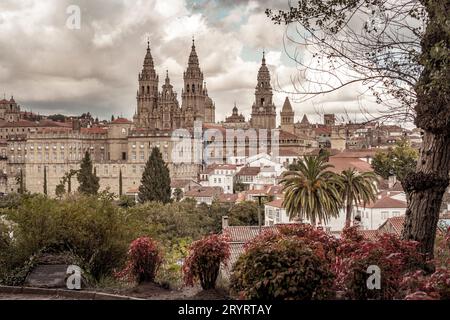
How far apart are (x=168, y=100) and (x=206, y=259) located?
3715 inches

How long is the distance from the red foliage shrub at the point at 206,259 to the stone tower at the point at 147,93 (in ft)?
307

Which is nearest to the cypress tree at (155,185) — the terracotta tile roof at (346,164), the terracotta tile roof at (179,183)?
the terracotta tile roof at (179,183)

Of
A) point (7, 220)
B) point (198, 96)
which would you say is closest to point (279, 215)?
point (7, 220)

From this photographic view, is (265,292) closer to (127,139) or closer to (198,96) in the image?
(127,139)

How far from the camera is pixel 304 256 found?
6.66m

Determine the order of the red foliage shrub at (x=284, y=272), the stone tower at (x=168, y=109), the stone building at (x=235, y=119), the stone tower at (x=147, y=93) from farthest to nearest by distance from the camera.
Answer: the stone building at (x=235, y=119) < the stone tower at (x=147, y=93) < the stone tower at (x=168, y=109) < the red foliage shrub at (x=284, y=272)

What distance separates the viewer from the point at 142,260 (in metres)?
9.14

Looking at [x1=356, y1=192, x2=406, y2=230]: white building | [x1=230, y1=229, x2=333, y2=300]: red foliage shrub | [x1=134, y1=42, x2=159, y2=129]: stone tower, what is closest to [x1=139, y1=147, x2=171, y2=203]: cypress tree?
[x1=356, y1=192, x2=406, y2=230]: white building

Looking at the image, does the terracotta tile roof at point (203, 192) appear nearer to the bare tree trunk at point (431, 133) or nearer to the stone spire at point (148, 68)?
the stone spire at point (148, 68)

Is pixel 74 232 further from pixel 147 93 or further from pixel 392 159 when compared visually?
pixel 147 93

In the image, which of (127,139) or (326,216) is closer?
(326,216)

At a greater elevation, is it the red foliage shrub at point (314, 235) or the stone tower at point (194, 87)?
the stone tower at point (194, 87)

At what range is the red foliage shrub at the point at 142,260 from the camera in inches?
357
